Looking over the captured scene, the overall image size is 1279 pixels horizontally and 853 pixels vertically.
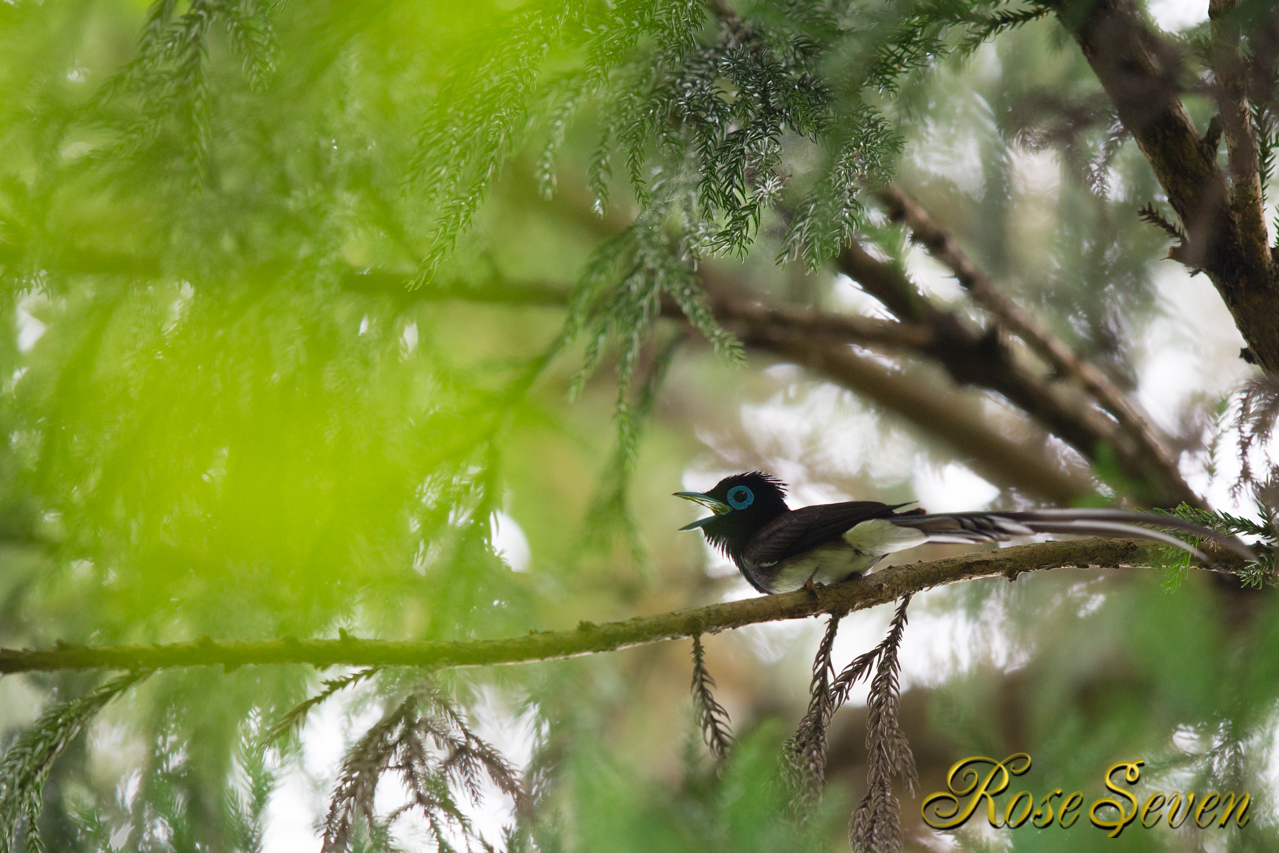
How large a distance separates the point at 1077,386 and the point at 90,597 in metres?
3.36

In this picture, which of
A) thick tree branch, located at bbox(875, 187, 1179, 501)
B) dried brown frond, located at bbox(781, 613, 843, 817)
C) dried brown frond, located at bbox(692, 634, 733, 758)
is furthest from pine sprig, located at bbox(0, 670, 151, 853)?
thick tree branch, located at bbox(875, 187, 1179, 501)

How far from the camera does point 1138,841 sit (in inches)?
71.5

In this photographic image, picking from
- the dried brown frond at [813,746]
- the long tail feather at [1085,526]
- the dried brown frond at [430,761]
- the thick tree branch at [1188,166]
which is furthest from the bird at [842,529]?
the dried brown frond at [430,761]

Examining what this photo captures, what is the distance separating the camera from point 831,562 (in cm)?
231

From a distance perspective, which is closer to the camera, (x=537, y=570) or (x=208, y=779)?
(x=208, y=779)

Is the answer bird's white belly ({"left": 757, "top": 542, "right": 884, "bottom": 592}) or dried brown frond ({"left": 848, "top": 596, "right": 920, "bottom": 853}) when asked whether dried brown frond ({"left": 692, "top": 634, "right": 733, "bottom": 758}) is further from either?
bird's white belly ({"left": 757, "top": 542, "right": 884, "bottom": 592})

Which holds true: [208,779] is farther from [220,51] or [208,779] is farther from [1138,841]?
[1138,841]

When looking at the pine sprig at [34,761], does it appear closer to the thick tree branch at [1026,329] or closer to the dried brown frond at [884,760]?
the dried brown frond at [884,760]

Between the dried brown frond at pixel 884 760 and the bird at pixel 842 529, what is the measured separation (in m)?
0.23

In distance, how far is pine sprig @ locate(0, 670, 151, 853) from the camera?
128 cm

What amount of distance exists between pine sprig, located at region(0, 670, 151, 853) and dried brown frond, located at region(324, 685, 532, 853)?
41cm

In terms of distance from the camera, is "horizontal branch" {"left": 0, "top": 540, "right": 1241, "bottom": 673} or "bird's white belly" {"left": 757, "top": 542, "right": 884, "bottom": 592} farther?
"bird's white belly" {"left": 757, "top": 542, "right": 884, "bottom": 592}

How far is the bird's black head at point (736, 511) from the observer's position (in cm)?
264

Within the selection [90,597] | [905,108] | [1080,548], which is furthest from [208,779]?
[905,108]
